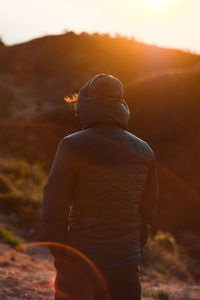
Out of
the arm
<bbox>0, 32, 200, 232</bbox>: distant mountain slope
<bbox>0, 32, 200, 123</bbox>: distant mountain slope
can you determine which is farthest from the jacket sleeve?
<bbox>0, 32, 200, 123</bbox>: distant mountain slope

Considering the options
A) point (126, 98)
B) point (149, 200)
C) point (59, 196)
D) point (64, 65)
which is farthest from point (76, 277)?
point (64, 65)

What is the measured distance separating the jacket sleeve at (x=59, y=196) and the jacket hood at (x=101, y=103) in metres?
0.24

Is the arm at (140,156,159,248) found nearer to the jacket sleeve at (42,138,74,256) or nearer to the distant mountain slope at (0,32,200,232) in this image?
the jacket sleeve at (42,138,74,256)

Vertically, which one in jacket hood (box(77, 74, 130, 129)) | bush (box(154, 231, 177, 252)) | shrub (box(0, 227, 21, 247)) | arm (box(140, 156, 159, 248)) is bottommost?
bush (box(154, 231, 177, 252))

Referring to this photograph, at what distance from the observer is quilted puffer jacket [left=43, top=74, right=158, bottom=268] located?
194cm

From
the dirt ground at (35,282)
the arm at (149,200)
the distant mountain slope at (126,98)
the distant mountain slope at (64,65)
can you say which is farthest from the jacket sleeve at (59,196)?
the distant mountain slope at (64,65)

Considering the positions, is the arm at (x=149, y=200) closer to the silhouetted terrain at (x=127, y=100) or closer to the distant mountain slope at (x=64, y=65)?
the silhouetted terrain at (x=127, y=100)

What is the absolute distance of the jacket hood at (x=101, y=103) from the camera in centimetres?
205

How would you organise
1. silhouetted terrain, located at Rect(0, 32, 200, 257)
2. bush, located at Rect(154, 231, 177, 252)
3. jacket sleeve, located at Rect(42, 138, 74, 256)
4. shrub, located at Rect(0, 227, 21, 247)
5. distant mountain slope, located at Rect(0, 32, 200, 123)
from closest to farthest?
jacket sleeve, located at Rect(42, 138, 74, 256) < shrub, located at Rect(0, 227, 21, 247) < bush, located at Rect(154, 231, 177, 252) < silhouetted terrain, located at Rect(0, 32, 200, 257) < distant mountain slope, located at Rect(0, 32, 200, 123)

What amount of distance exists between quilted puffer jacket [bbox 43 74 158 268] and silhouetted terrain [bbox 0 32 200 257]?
36.2ft

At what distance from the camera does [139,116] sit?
2155 cm

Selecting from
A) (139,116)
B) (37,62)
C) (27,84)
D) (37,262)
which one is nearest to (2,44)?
(37,62)

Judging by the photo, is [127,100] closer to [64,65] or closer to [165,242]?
[64,65]

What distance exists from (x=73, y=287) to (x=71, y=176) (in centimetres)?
63
